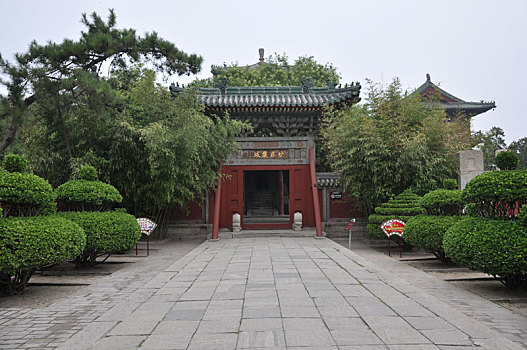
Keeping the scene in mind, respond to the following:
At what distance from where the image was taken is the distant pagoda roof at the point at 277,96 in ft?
37.6

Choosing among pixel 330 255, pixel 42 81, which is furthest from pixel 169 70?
pixel 330 255

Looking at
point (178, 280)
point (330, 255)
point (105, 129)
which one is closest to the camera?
point (178, 280)

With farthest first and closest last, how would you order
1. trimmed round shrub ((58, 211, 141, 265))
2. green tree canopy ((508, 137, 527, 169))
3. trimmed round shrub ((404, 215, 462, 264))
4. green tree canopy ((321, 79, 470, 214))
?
green tree canopy ((508, 137, 527, 169)) < green tree canopy ((321, 79, 470, 214)) < trimmed round shrub ((404, 215, 462, 264)) < trimmed round shrub ((58, 211, 141, 265))

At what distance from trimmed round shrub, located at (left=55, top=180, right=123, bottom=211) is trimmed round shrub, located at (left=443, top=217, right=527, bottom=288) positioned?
604 cm

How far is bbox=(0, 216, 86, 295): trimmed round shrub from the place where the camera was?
4480 millimetres

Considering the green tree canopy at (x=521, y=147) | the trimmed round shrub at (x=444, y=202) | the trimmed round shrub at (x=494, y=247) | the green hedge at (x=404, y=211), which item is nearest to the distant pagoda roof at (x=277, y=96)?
the green hedge at (x=404, y=211)

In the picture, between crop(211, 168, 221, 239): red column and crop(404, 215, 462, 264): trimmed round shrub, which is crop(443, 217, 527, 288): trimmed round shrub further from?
crop(211, 168, 221, 239): red column

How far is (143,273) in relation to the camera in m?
6.69

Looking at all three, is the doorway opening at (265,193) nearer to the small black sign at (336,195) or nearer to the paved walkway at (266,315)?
the small black sign at (336,195)

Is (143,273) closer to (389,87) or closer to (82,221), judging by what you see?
(82,221)

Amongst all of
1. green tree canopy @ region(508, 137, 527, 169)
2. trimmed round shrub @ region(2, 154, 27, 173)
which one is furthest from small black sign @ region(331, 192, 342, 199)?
green tree canopy @ region(508, 137, 527, 169)

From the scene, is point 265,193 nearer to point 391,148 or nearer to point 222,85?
point 222,85

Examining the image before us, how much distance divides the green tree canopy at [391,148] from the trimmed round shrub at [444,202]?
245 cm

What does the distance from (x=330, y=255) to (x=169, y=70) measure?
22.5 ft
